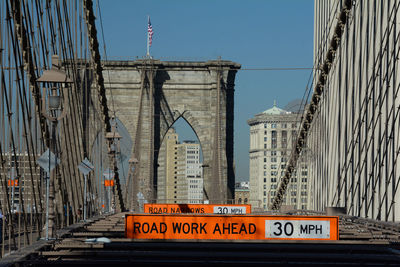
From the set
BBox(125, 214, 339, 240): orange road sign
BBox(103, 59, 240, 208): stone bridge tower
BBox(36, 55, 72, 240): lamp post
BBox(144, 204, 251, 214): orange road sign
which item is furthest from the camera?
BBox(103, 59, 240, 208): stone bridge tower

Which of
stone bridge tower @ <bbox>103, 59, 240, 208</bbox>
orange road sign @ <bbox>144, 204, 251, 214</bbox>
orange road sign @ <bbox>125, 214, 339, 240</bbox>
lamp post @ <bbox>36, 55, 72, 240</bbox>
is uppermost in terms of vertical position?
stone bridge tower @ <bbox>103, 59, 240, 208</bbox>

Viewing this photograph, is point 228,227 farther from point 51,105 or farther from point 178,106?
point 178,106

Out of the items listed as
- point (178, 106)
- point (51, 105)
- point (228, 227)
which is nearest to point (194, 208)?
point (228, 227)

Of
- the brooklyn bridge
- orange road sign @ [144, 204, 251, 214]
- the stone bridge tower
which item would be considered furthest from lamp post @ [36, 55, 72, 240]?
the stone bridge tower

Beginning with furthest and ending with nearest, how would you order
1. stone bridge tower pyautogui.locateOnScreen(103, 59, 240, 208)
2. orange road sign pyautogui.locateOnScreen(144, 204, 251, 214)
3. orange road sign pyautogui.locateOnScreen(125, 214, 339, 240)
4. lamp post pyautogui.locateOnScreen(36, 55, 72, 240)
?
stone bridge tower pyautogui.locateOnScreen(103, 59, 240, 208)
orange road sign pyautogui.locateOnScreen(144, 204, 251, 214)
orange road sign pyautogui.locateOnScreen(125, 214, 339, 240)
lamp post pyautogui.locateOnScreen(36, 55, 72, 240)

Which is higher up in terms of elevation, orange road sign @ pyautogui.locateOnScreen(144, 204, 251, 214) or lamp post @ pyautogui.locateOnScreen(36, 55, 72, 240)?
lamp post @ pyautogui.locateOnScreen(36, 55, 72, 240)

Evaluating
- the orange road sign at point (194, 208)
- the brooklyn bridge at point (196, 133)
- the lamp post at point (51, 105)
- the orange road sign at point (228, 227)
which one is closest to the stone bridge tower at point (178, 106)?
the brooklyn bridge at point (196, 133)

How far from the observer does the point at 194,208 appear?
1186 inches

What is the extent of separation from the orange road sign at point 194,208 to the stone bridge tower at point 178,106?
2131 inches

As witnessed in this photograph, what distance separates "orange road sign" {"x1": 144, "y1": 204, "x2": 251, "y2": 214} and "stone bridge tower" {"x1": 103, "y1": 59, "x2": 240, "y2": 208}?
5412 cm

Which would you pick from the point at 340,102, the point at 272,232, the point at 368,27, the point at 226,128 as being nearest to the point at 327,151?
the point at 340,102

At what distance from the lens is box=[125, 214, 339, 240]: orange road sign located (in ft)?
53.5

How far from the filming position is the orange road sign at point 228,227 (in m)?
16.3

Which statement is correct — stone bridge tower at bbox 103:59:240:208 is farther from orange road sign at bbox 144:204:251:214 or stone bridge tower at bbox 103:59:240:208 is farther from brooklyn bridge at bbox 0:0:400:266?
orange road sign at bbox 144:204:251:214
